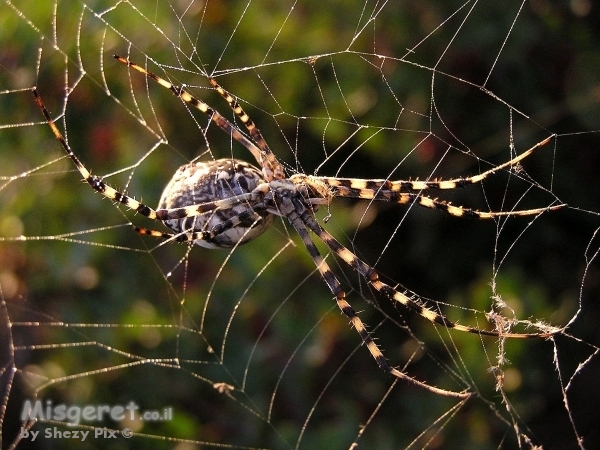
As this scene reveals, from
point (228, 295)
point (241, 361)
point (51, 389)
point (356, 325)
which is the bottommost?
point (51, 389)

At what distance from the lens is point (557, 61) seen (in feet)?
8.29

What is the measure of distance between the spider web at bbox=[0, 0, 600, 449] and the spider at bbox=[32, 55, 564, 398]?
0.97 ft

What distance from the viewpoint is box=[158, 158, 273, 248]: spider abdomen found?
6.44ft

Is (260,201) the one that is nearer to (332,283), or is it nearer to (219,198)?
(219,198)

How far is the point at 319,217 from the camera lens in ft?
7.78

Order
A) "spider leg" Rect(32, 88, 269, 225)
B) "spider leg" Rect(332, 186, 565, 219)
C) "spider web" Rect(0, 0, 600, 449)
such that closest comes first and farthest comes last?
1. "spider leg" Rect(32, 88, 269, 225)
2. "spider leg" Rect(332, 186, 565, 219)
3. "spider web" Rect(0, 0, 600, 449)

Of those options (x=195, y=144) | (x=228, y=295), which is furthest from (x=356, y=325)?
(x=195, y=144)

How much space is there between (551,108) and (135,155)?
1.51 meters

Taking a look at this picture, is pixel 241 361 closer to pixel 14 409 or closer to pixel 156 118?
pixel 156 118

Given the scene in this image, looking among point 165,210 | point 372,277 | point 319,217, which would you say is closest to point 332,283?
point 372,277

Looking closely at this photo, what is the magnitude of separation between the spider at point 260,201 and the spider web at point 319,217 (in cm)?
29

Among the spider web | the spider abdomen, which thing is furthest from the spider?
the spider web

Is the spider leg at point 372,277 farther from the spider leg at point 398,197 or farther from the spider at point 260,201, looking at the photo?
the spider leg at point 398,197

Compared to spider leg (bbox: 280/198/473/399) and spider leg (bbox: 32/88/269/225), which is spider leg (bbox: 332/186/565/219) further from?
spider leg (bbox: 32/88/269/225)
